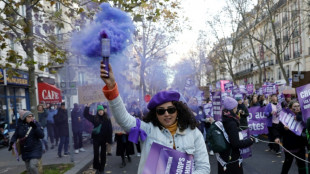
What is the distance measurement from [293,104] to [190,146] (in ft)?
13.7

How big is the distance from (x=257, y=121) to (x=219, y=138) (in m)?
5.62

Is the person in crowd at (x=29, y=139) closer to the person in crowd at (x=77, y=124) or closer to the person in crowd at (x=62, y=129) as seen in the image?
the person in crowd at (x=62, y=129)

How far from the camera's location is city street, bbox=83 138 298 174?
677 centimetres

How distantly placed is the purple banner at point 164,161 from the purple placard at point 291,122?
3.70 metres

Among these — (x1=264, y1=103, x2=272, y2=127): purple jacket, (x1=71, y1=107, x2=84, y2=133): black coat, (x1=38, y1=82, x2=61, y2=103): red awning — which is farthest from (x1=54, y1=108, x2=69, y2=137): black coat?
(x1=264, y1=103, x2=272, y2=127): purple jacket

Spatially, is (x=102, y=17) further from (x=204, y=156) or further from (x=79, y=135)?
(x=79, y=135)

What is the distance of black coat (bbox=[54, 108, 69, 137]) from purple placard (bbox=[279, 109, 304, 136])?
6861mm

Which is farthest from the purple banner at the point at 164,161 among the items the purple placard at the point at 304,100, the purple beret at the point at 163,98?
the purple placard at the point at 304,100

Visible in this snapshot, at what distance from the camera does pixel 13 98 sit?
17.4 m

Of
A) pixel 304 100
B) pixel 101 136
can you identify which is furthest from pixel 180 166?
pixel 101 136

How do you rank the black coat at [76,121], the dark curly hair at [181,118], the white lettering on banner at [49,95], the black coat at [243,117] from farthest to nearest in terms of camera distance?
1. the white lettering on banner at [49,95]
2. the black coat at [76,121]
3. the black coat at [243,117]
4. the dark curly hair at [181,118]

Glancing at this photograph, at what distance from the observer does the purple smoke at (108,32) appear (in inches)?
89.4

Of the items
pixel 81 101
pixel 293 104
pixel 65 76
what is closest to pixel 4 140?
pixel 65 76

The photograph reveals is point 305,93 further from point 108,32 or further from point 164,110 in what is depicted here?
point 108,32
